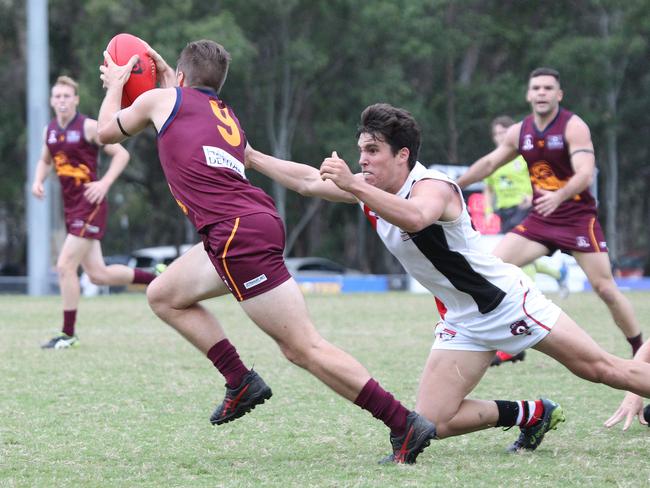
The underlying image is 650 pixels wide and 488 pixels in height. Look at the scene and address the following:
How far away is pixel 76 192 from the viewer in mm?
10844

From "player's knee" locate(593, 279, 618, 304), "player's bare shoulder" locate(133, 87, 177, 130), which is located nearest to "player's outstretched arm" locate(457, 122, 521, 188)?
"player's knee" locate(593, 279, 618, 304)

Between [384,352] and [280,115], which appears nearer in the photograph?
[384,352]

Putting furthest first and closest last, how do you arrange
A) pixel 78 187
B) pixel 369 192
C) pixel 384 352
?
pixel 78 187, pixel 384 352, pixel 369 192

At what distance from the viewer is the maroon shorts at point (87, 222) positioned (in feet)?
34.3

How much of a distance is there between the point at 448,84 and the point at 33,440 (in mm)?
33028

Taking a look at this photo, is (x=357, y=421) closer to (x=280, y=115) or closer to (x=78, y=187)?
(x=78, y=187)

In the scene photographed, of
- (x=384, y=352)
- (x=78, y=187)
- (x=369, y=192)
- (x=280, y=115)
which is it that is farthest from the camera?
(x=280, y=115)

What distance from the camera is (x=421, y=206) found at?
15.2 ft

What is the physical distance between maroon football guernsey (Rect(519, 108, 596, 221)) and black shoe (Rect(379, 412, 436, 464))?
4089 mm

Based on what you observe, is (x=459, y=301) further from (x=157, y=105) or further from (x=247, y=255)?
(x=157, y=105)

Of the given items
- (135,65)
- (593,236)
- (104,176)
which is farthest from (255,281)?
(104,176)

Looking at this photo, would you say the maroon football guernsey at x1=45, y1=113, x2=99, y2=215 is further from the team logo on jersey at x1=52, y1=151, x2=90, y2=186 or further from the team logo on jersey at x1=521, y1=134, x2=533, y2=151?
the team logo on jersey at x1=521, y1=134, x2=533, y2=151

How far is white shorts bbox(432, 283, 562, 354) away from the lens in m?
4.97

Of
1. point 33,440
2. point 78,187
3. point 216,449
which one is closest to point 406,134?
point 216,449
